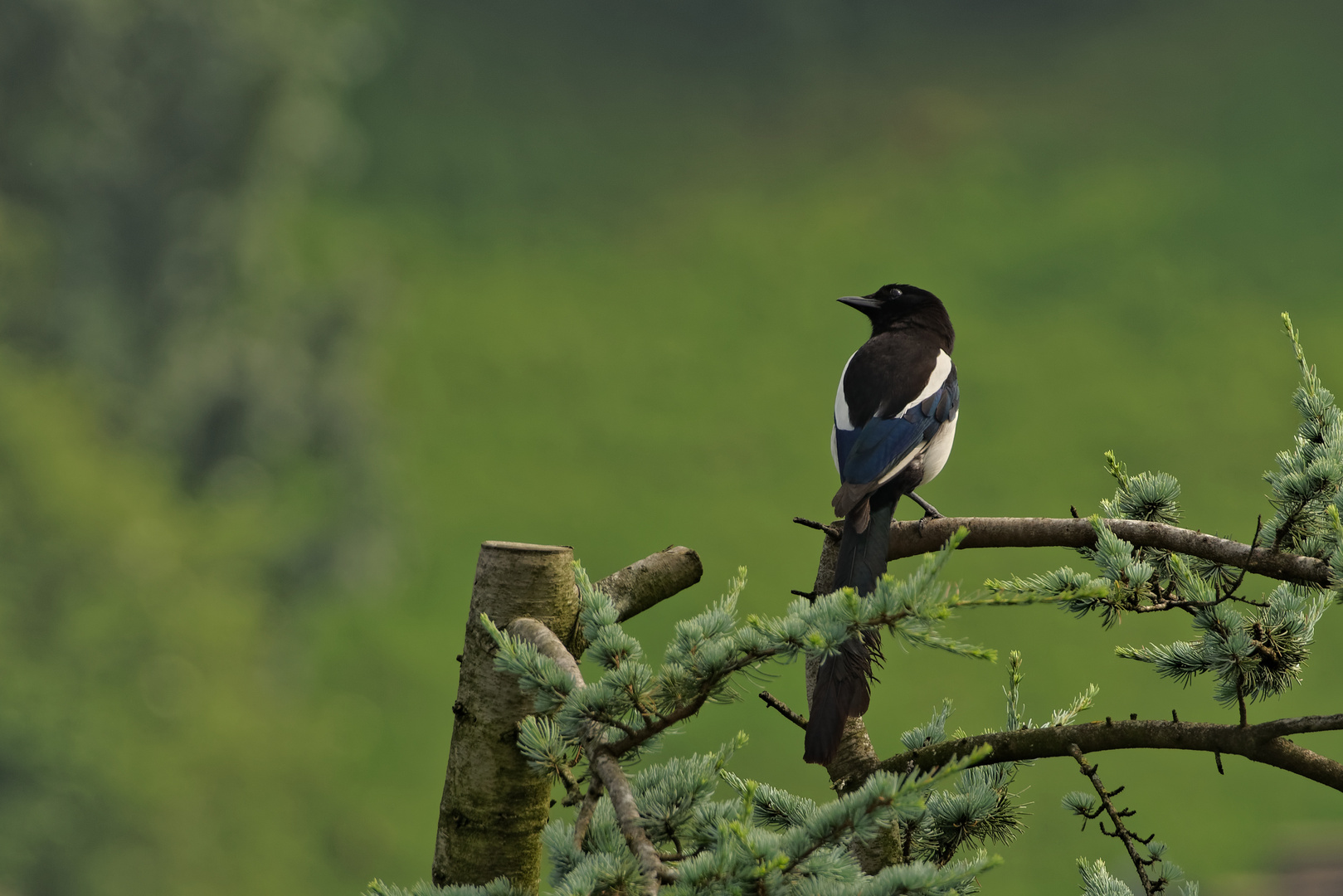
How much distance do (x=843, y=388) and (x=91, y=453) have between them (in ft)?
31.3

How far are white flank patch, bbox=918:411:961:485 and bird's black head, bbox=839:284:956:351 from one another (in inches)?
15.7

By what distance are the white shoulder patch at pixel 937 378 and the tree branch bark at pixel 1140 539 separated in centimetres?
31

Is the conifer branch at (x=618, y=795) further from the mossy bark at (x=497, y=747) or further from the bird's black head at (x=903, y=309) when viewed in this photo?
the bird's black head at (x=903, y=309)

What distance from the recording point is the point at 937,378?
2316 mm

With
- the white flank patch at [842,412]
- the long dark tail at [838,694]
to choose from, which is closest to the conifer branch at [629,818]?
the long dark tail at [838,694]

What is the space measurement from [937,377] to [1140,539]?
28.1 inches

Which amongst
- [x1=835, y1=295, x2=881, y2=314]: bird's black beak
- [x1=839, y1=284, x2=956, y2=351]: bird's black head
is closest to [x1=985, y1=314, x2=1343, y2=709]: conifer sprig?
[x1=839, y1=284, x2=956, y2=351]: bird's black head

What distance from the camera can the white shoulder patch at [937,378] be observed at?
2.19 metres

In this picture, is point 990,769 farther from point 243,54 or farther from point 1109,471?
point 243,54

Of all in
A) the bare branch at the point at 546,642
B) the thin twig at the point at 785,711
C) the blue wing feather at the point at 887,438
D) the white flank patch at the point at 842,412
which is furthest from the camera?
the white flank patch at the point at 842,412

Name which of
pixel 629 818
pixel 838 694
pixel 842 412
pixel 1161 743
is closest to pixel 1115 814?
pixel 1161 743

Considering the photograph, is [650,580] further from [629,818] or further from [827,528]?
[629,818]

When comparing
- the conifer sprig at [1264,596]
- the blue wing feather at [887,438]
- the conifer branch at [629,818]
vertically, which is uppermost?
the blue wing feather at [887,438]

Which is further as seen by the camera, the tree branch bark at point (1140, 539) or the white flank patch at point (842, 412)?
the white flank patch at point (842, 412)
